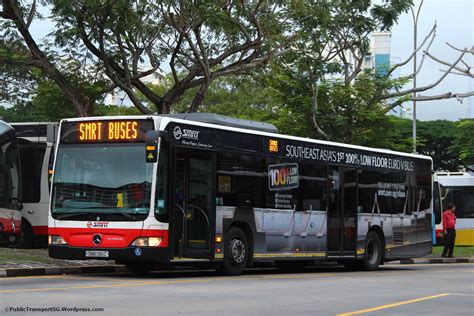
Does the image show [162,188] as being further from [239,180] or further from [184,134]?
[239,180]

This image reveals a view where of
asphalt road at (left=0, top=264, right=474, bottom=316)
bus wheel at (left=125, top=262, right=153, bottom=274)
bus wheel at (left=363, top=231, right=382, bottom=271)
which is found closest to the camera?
asphalt road at (left=0, top=264, right=474, bottom=316)

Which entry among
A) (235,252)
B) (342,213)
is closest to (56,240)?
(235,252)

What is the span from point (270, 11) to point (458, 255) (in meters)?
12.3

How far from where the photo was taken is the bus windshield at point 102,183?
638 inches

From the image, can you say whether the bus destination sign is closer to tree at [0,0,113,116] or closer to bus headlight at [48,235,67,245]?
bus headlight at [48,235,67,245]

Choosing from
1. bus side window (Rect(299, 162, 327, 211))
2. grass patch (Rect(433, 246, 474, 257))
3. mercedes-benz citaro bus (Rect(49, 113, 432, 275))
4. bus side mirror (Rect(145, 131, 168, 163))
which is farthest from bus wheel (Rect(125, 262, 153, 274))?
grass patch (Rect(433, 246, 474, 257))

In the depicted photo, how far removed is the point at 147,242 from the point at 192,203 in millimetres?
1436

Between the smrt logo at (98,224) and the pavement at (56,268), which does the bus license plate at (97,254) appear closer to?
the smrt logo at (98,224)

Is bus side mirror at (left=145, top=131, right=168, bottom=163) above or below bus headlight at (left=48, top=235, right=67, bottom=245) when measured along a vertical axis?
above

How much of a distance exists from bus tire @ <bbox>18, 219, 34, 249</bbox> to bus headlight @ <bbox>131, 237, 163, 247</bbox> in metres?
7.69

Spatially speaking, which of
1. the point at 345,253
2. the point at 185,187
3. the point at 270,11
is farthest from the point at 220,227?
the point at 270,11

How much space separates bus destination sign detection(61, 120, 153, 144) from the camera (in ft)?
53.9

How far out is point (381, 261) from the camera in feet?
75.5

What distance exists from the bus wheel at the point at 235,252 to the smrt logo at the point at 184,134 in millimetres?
2196
